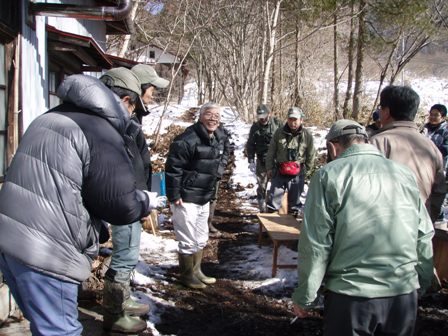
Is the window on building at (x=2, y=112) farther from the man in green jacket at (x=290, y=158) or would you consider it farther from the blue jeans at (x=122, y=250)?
the man in green jacket at (x=290, y=158)

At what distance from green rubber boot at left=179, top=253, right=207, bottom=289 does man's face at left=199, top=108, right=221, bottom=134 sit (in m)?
1.29

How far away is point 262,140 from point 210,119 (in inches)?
118

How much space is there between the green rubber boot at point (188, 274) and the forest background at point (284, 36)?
6.95 meters

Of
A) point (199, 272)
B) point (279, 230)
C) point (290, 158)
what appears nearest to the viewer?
point (199, 272)

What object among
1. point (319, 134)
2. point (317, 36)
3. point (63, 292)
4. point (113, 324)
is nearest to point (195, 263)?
point (113, 324)

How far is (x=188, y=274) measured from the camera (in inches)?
171

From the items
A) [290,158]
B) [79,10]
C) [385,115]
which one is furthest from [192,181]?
[290,158]

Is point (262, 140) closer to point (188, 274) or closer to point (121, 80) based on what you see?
point (188, 274)

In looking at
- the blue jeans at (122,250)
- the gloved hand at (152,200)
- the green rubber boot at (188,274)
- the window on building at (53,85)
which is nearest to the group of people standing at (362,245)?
the gloved hand at (152,200)

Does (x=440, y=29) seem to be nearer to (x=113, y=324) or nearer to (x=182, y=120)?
(x=182, y=120)

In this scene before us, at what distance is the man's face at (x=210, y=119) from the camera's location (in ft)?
→ 13.7

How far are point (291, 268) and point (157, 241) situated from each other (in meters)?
2.00

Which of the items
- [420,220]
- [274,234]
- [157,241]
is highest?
[420,220]

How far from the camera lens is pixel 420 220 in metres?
2.07
